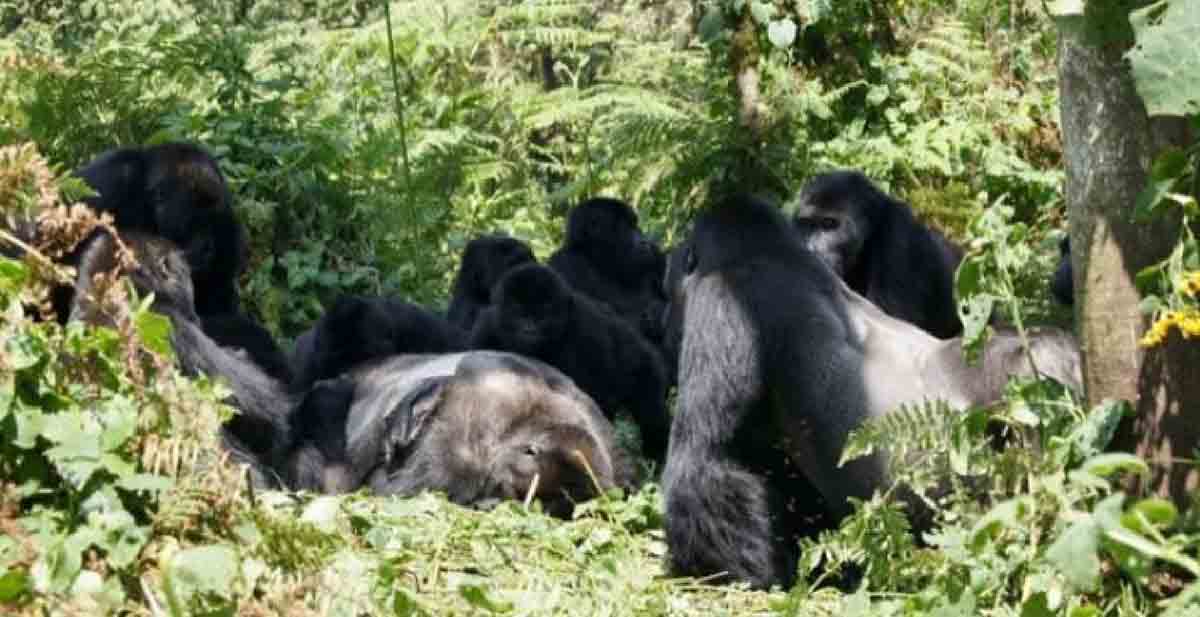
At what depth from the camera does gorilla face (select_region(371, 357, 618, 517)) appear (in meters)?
6.41

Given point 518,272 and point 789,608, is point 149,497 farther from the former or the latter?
point 518,272

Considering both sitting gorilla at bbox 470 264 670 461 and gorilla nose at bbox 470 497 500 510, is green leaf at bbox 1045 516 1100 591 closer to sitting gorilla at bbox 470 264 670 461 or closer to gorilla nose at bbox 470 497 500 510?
gorilla nose at bbox 470 497 500 510

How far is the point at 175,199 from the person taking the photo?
22.7 feet

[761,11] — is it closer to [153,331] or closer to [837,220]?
[837,220]

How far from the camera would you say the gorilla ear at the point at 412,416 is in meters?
6.78

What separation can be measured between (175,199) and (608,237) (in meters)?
2.90

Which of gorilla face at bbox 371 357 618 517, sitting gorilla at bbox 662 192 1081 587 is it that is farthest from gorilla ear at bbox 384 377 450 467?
sitting gorilla at bbox 662 192 1081 587

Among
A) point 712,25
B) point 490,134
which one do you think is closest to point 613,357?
point 712,25

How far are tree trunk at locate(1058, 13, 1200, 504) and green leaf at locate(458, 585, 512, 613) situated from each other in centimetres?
127

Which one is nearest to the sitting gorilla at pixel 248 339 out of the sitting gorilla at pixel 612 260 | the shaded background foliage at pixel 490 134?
the shaded background foliage at pixel 490 134

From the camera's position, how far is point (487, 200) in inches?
468

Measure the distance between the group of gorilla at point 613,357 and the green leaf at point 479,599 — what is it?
935mm

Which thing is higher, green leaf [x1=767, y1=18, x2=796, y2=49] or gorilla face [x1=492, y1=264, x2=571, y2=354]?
green leaf [x1=767, y1=18, x2=796, y2=49]

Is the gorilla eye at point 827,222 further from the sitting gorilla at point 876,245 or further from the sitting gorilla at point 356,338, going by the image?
the sitting gorilla at point 356,338
